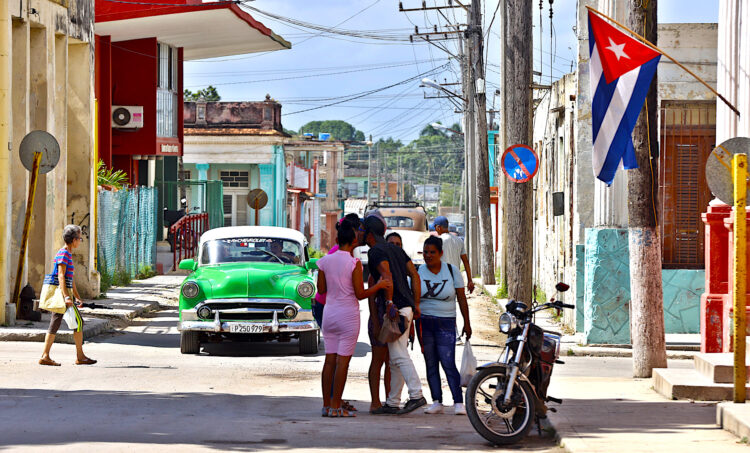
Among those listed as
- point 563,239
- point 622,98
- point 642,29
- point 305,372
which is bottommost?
Answer: point 305,372

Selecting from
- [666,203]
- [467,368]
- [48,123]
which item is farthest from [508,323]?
[48,123]

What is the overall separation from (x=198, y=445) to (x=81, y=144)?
596 inches

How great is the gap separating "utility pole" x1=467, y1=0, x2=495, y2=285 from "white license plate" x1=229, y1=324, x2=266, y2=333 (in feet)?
56.1

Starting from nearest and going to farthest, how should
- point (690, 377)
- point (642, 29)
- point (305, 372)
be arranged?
point (690, 377), point (642, 29), point (305, 372)

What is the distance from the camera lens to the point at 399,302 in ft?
34.7

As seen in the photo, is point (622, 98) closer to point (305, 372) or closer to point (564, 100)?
point (305, 372)

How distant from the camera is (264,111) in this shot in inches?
2132

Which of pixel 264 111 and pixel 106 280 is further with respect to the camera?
pixel 264 111

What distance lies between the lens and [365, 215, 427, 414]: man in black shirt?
34.5 ft

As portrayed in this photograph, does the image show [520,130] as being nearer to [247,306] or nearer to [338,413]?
[247,306]

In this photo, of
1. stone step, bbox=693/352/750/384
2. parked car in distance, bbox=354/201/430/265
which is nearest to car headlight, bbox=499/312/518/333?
stone step, bbox=693/352/750/384

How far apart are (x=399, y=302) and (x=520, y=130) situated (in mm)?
9641

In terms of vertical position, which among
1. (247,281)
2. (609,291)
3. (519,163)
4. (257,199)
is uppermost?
(519,163)

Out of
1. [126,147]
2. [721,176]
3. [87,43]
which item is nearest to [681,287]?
[721,176]
